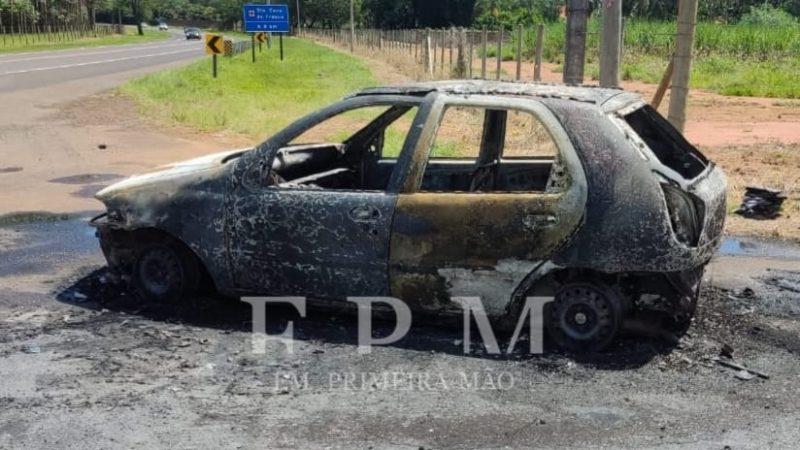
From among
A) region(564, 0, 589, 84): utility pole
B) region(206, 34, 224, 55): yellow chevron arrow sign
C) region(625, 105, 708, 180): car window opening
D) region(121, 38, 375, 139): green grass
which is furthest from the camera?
region(206, 34, 224, 55): yellow chevron arrow sign

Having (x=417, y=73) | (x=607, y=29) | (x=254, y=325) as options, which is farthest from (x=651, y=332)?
(x=417, y=73)

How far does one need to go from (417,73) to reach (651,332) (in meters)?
26.2

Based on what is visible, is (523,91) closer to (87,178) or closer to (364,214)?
(364,214)

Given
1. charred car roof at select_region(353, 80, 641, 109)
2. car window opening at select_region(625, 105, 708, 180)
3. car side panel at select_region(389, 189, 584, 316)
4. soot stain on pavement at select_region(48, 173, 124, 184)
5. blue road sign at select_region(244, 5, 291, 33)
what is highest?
blue road sign at select_region(244, 5, 291, 33)

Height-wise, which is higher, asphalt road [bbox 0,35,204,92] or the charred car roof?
the charred car roof

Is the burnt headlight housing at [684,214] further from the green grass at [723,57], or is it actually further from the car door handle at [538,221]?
the green grass at [723,57]

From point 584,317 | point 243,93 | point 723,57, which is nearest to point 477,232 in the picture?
point 584,317

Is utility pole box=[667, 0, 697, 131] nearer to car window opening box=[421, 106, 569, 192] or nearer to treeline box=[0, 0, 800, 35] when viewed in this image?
car window opening box=[421, 106, 569, 192]

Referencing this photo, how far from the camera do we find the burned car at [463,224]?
4605 mm

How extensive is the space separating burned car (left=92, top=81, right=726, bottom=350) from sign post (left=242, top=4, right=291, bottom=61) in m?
34.8

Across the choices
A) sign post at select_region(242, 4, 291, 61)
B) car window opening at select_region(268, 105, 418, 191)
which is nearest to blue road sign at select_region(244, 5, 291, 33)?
sign post at select_region(242, 4, 291, 61)

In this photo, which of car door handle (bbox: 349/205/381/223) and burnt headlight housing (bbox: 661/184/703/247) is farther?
car door handle (bbox: 349/205/381/223)

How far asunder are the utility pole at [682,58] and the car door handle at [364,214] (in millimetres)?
5293

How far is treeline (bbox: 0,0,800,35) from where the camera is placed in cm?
6600
